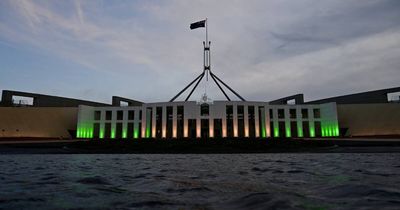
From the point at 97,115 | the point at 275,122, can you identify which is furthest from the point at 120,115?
the point at 275,122

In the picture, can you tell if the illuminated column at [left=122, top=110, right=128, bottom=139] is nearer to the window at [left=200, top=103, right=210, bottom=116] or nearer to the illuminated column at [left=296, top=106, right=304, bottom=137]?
the window at [left=200, top=103, right=210, bottom=116]

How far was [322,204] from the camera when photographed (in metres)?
4.78

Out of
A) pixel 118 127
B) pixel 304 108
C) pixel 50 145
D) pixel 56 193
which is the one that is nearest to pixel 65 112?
pixel 118 127

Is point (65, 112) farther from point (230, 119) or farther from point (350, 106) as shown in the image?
point (350, 106)

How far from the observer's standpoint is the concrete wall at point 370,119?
50.8 meters

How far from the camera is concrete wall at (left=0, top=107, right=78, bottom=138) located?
53.3 meters

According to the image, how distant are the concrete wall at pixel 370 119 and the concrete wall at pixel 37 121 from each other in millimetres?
54642

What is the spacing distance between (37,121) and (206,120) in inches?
1306

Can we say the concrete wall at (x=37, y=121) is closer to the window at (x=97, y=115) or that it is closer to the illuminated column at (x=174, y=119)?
the window at (x=97, y=115)

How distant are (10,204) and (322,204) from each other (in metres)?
5.47

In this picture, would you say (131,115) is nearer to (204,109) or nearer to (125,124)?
(125,124)

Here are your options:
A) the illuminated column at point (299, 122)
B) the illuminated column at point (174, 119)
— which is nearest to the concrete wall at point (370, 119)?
the illuminated column at point (299, 122)

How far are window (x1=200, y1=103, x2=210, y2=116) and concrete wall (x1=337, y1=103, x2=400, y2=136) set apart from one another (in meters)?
26.1

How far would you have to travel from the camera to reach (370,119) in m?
52.4
